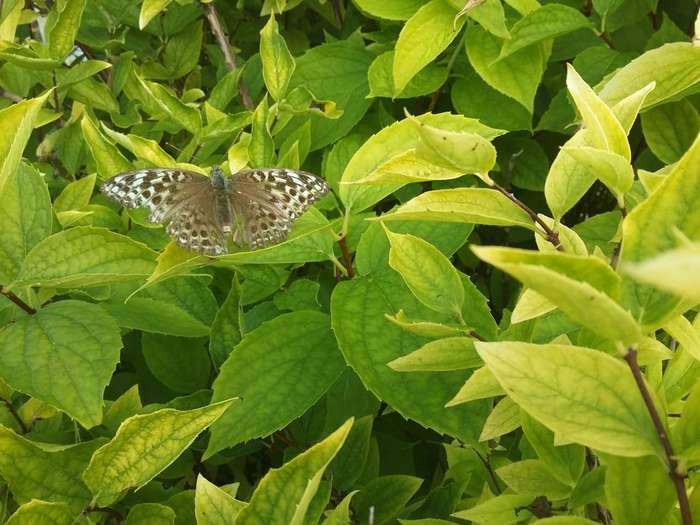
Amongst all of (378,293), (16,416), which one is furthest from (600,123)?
(16,416)

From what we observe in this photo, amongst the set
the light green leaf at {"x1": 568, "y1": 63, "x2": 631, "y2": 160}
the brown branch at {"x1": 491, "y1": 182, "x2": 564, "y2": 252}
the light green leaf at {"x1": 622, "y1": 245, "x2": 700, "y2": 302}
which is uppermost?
Result: the light green leaf at {"x1": 622, "y1": 245, "x2": 700, "y2": 302}

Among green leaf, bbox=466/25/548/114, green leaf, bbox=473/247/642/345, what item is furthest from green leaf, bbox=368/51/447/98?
green leaf, bbox=473/247/642/345

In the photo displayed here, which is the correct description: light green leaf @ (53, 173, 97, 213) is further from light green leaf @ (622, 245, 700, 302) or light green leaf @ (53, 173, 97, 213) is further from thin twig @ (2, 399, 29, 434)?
light green leaf @ (622, 245, 700, 302)

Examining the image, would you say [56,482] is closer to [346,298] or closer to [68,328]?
[68,328]

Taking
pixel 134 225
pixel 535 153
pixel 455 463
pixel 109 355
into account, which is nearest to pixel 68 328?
pixel 109 355

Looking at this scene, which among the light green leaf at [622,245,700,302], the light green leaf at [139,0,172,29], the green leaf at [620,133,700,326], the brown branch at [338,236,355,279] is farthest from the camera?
the light green leaf at [139,0,172,29]

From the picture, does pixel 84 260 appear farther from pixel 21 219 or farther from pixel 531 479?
pixel 531 479

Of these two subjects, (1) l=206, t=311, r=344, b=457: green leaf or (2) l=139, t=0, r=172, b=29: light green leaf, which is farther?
(2) l=139, t=0, r=172, b=29: light green leaf
